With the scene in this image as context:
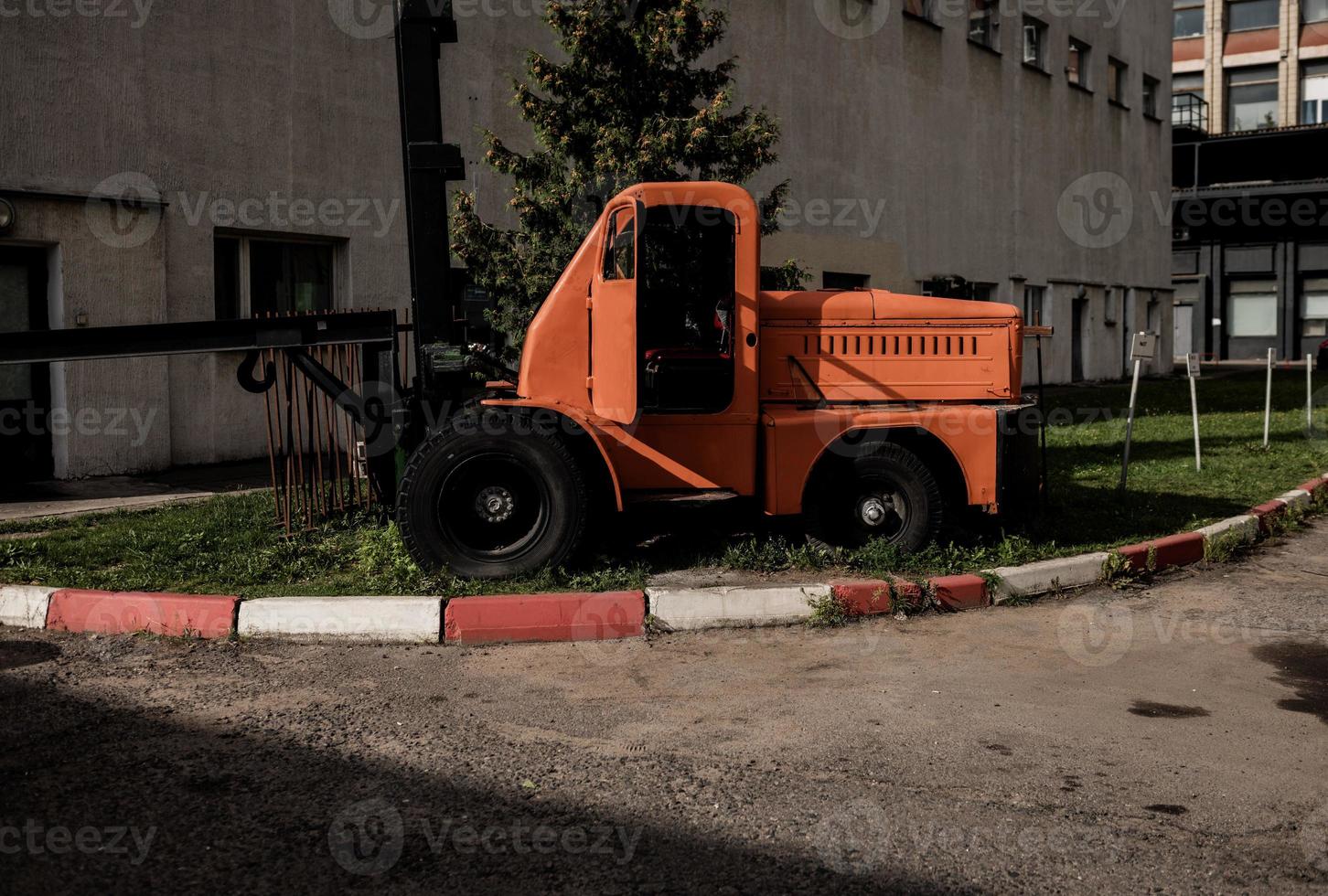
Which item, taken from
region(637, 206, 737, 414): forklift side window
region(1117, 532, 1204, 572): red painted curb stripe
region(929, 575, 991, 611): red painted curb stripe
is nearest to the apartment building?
region(1117, 532, 1204, 572): red painted curb stripe

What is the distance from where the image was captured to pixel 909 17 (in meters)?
21.3

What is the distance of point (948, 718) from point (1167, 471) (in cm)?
763

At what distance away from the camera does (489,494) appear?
250 inches

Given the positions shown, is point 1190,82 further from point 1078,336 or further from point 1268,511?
point 1268,511

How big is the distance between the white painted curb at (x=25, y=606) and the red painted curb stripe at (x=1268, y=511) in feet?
26.1

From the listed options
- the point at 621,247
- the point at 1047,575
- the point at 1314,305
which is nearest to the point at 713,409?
the point at 621,247

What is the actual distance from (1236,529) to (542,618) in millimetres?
5167

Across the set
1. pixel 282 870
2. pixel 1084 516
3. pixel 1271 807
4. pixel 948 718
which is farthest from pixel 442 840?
pixel 1084 516

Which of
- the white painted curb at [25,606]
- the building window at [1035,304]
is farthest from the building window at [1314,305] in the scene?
the white painted curb at [25,606]

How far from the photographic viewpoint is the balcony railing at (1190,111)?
Result: 41.8 metres

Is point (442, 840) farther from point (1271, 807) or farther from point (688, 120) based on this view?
point (688, 120)

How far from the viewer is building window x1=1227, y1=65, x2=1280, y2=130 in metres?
42.0
